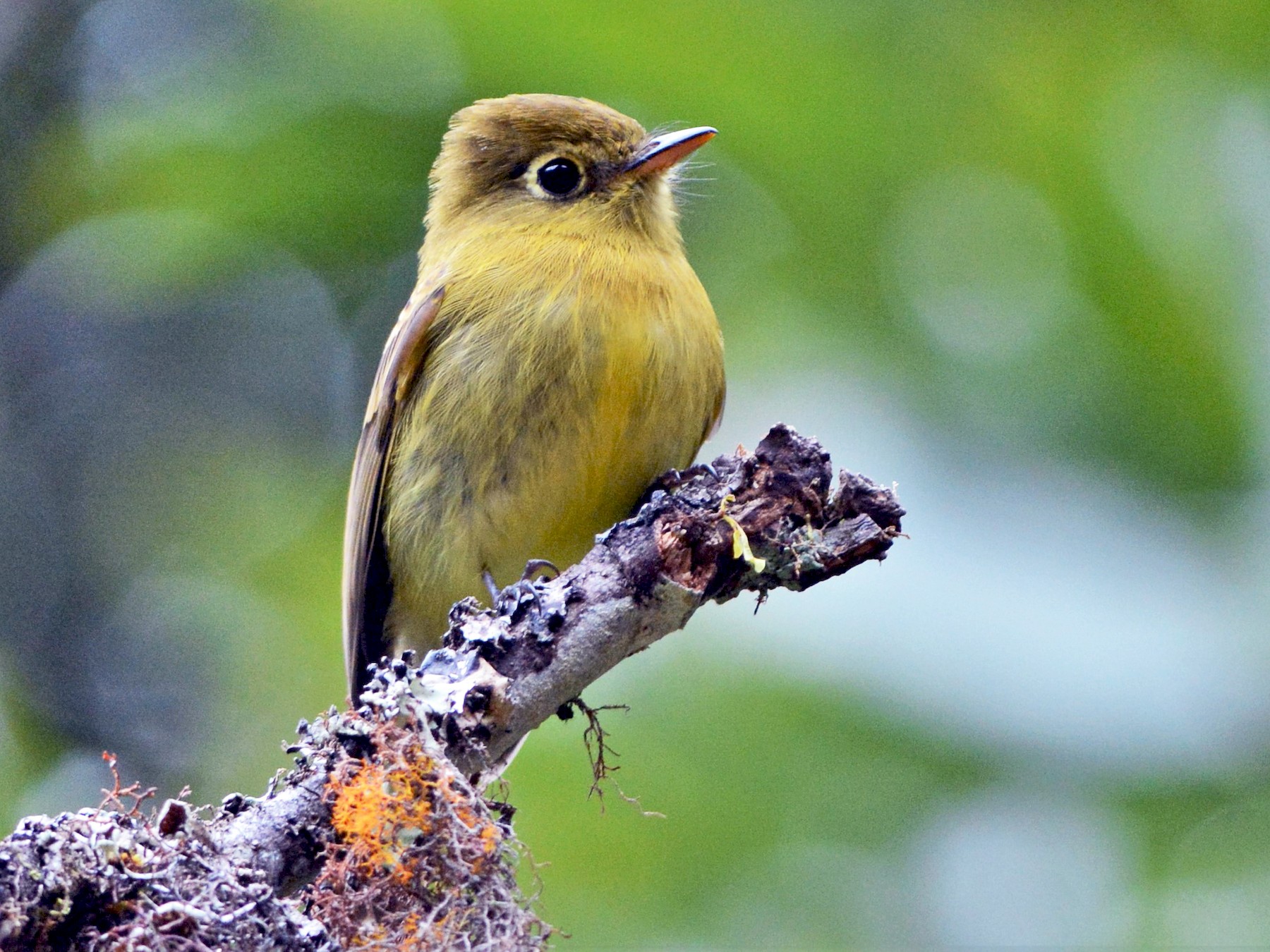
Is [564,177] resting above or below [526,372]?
above

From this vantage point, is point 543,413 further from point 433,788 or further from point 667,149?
point 433,788

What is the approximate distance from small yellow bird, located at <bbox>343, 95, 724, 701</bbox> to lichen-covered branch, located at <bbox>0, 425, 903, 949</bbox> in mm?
1016

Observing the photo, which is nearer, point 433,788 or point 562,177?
point 433,788

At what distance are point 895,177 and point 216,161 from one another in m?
2.36

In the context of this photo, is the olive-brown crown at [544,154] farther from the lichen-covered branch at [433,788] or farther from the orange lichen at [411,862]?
the orange lichen at [411,862]

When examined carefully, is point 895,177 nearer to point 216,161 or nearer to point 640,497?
point 640,497

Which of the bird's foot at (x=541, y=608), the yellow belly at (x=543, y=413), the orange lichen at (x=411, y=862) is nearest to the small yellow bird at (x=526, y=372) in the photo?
the yellow belly at (x=543, y=413)

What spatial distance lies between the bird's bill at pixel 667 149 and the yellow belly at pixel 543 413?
1.24 ft

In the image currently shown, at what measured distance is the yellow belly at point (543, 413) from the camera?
4.05 m

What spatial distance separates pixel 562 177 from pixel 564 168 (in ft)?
0.11

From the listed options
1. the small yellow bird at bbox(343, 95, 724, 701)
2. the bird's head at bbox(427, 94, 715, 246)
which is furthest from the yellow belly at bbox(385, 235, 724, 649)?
the bird's head at bbox(427, 94, 715, 246)

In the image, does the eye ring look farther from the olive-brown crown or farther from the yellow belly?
the yellow belly

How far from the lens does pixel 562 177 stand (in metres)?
4.74

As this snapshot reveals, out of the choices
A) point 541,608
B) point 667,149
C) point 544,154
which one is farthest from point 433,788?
point 544,154
